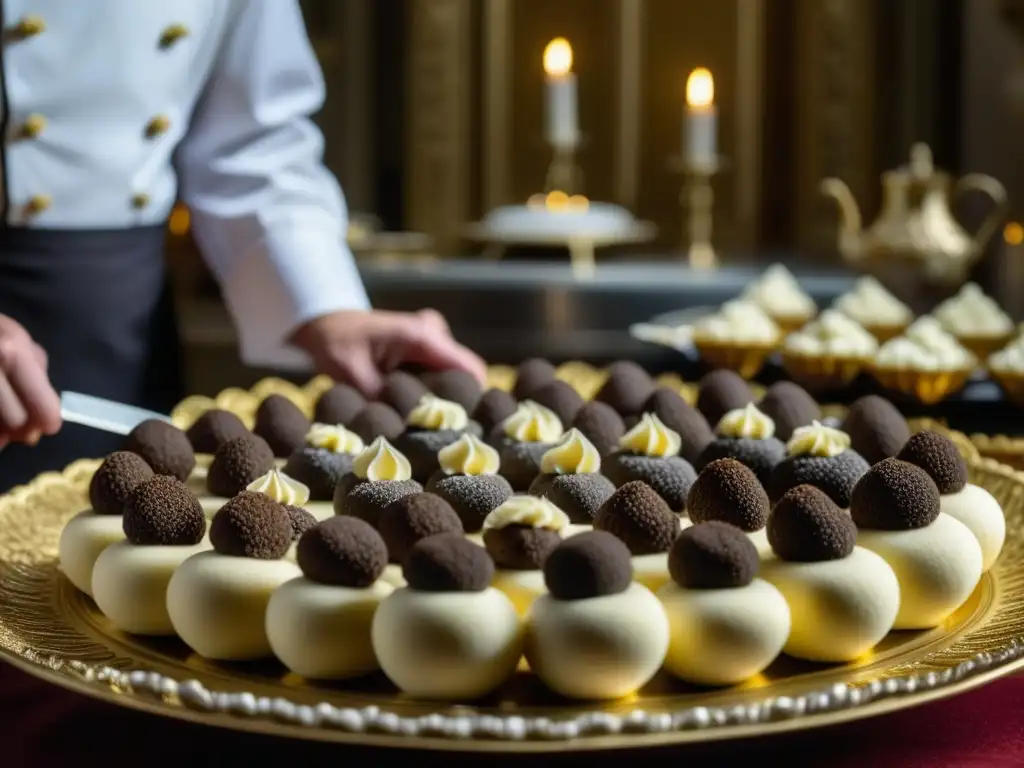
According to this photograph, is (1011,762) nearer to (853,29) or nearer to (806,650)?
(806,650)

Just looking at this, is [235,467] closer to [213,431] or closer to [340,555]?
[213,431]


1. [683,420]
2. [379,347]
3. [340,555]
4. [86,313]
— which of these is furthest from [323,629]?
[86,313]

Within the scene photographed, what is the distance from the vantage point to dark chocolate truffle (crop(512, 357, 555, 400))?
1304 millimetres

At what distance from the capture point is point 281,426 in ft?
3.77

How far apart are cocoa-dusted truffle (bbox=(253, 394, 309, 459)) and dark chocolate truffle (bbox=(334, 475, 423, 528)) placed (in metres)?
0.22

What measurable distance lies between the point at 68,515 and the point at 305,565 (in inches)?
17.0

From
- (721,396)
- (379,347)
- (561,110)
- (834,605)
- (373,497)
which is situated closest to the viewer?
(834,605)

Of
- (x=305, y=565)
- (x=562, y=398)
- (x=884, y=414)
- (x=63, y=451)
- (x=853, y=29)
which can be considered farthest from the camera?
(x=853, y=29)

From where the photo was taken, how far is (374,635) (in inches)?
28.7

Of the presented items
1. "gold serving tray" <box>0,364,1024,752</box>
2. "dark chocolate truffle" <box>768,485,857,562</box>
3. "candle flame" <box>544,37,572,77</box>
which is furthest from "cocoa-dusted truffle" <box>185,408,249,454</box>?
"candle flame" <box>544,37,572,77</box>

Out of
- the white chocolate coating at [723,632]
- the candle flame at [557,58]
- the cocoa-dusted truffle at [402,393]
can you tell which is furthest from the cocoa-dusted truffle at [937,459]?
the candle flame at [557,58]

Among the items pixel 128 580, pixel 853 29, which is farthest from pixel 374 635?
pixel 853 29

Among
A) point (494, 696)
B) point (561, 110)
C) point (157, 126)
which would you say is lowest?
point (494, 696)

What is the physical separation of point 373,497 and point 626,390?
0.38 meters
